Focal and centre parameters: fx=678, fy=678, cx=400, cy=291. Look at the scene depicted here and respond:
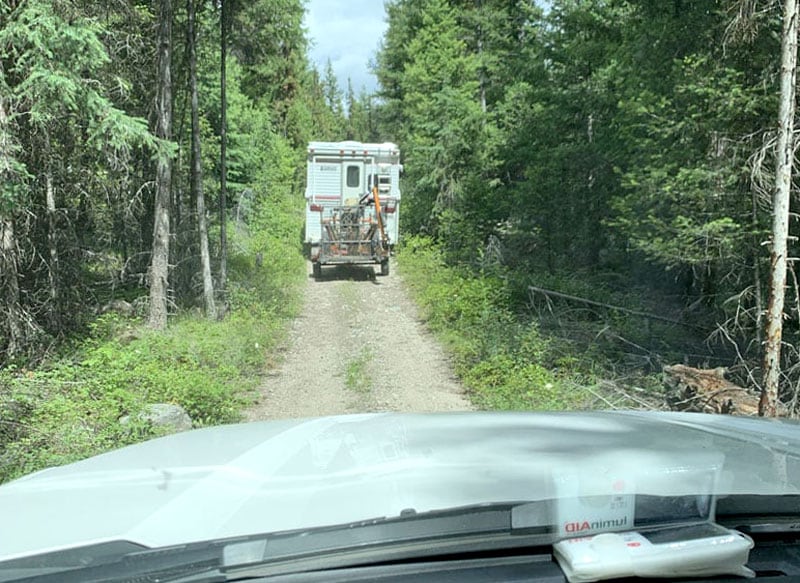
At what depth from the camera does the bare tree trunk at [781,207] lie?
7.49 meters

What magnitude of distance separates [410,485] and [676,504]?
0.69m

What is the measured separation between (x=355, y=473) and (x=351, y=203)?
63.0 ft

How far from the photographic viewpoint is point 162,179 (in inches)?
521

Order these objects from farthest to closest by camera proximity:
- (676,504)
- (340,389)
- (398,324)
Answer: (398,324), (340,389), (676,504)

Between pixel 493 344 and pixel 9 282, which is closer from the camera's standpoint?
pixel 9 282

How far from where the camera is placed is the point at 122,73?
13.0m

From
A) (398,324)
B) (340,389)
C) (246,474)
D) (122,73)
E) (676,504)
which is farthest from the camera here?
(398,324)

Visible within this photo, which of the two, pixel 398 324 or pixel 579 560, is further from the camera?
pixel 398 324

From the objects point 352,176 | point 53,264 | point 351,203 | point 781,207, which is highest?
point 352,176

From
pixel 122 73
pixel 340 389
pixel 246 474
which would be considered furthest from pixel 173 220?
pixel 246 474

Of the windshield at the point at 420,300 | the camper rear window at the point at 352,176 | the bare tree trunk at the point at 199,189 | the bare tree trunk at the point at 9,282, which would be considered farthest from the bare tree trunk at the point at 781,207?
the camper rear window at the point at 352,176

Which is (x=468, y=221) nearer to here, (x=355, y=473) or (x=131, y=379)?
(x=131, y=379)

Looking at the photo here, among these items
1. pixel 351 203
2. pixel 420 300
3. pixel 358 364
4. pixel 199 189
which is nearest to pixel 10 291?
pixel 199 189

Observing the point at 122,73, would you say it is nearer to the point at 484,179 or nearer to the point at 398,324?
the point at 398,324
